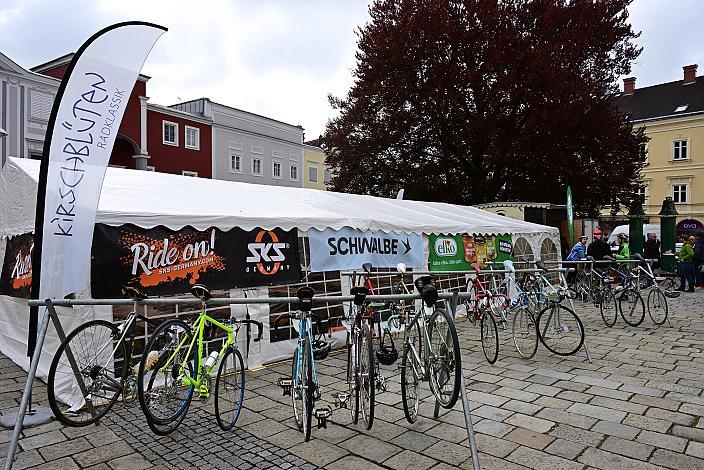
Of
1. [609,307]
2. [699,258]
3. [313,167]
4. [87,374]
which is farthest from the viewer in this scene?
[313,167]

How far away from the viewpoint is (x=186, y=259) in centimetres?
595

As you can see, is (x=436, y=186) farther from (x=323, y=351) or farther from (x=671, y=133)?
(x=671, y=133)

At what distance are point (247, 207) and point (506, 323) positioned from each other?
4220mm

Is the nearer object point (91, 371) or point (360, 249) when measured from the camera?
point (91, 371)

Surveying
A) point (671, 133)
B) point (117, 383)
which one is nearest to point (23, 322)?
point (117, 383)

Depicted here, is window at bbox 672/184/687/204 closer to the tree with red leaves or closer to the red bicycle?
the tree with red leaves

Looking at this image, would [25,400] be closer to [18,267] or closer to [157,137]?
[18,267]

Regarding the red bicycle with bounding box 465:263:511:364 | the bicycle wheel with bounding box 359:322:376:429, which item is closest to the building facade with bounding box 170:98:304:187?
the red bicycle with bounding box 465:263:511:364

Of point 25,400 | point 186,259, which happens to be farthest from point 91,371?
point 186,259

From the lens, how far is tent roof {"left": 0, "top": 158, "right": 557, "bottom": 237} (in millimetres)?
5906

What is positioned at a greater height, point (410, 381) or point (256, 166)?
point (256, 166)

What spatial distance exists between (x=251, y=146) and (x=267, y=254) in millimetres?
31212

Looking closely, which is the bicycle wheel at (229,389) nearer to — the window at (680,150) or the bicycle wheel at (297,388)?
the bicycle wheel at (297,388)

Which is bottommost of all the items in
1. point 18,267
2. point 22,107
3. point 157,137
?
point 18,267
